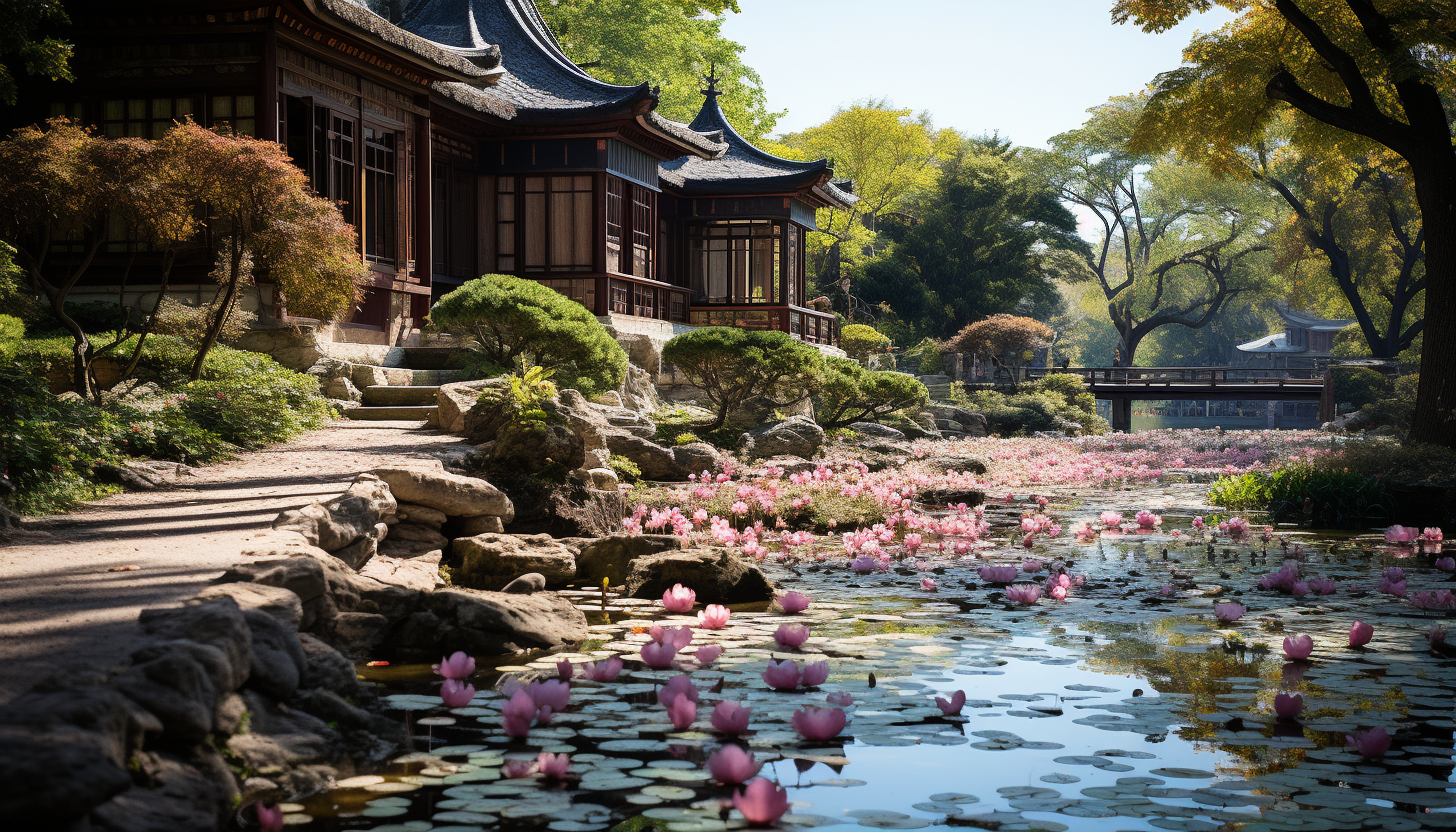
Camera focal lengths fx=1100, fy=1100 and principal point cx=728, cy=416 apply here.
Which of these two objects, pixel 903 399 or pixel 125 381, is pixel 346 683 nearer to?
pixel 125 381

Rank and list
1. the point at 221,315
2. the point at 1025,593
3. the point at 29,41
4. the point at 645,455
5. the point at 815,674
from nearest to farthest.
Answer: the point at 815,674
the point at 1025,593
the point at 29,41
the point at 221,315
the point at 645,455

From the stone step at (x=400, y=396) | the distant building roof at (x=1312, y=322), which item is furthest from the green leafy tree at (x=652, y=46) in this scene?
the distant building roof at (x=1312, y=322)

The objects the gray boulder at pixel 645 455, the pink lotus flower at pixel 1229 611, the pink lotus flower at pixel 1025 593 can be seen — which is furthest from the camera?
the gray boulder at pixel 645 455

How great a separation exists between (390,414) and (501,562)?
5855mm

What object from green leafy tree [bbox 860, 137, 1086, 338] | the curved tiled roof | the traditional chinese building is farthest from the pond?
green leafy tree [bbox 860, 137, 1086, 338]

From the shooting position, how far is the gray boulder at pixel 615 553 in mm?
6688

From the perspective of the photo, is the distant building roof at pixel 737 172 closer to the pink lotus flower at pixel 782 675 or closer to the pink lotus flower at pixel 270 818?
the pink lotus flower at pixel 782 675

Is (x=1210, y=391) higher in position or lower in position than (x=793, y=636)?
higher

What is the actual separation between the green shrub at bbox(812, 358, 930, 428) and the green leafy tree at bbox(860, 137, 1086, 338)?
1927 centimetres

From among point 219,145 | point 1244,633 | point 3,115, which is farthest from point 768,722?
point 3,115

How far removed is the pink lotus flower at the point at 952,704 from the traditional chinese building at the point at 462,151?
30.1 ft

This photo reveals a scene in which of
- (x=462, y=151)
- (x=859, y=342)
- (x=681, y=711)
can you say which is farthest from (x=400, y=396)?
(x=859, y=342)

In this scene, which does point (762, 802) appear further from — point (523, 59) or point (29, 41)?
point (523, 59)

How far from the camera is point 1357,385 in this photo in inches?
1272
